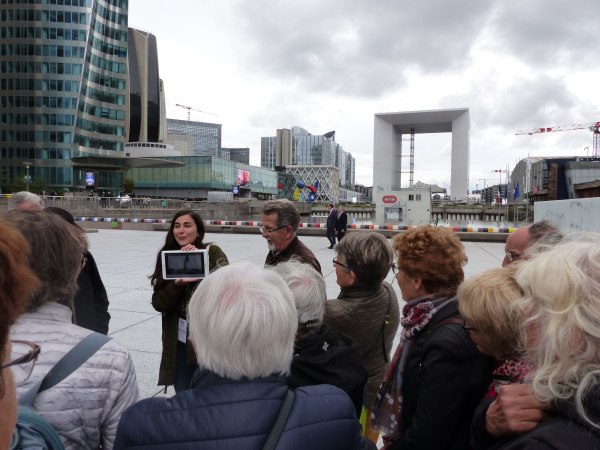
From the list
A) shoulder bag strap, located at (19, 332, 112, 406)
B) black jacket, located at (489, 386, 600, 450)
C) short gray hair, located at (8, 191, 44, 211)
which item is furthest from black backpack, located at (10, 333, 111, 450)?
short gray hair, located at (8, 191, 44, 211)

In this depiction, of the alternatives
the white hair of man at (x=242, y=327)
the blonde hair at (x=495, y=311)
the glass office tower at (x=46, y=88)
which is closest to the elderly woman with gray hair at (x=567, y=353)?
the blonde hair at (x=495, y=311)

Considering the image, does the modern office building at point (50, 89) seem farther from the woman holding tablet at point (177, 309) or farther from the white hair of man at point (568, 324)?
the white hair of man at point (568, 324)

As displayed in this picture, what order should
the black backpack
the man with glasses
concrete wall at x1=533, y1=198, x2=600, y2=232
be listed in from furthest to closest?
1. concrete wall at x1=533, y1=198, x2=600, y2=232
2. the man with glasses
3. the black backpack

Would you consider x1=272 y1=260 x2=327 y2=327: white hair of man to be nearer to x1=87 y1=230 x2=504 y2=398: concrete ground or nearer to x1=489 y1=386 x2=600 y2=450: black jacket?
x1=489 y1=386 x2=600 y2=450: black jacket

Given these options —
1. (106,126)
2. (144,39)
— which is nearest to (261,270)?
(106,126)

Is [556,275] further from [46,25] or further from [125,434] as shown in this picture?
[46,25]

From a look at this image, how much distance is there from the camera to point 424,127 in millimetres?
91000

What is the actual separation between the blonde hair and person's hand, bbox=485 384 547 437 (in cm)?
33

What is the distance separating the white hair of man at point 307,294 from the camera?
6.62 ft

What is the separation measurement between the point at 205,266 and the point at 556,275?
2.15 m

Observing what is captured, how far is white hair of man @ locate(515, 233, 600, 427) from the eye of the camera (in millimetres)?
1138

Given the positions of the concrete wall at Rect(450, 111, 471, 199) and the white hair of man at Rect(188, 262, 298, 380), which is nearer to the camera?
the white hair of man at Rect(188, 262, 298, 380)

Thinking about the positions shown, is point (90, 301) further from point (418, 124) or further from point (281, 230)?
point (418, 124)

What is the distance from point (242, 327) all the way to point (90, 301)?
237cm
